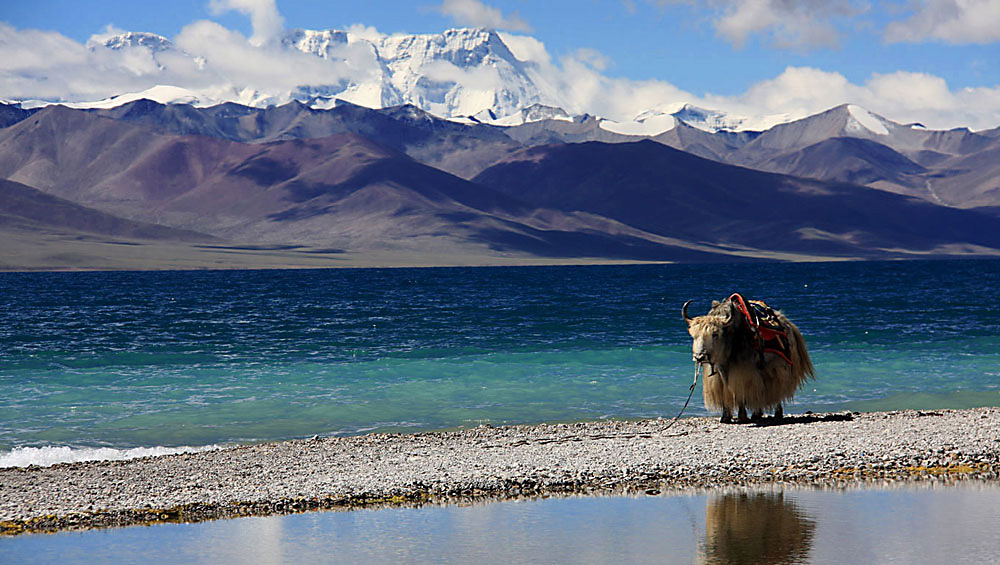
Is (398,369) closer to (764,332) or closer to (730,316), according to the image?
(764,332)

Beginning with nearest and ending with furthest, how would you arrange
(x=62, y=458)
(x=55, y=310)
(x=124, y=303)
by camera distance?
(x=62, y=458), (x=55, y=310), (x=124, y=303)

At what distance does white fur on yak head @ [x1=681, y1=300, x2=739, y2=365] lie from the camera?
14422 millimetres

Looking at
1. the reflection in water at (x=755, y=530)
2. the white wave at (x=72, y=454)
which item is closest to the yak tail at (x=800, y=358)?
the reflection in water at (x=755, y=530)

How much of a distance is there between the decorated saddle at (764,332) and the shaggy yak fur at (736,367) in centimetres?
6

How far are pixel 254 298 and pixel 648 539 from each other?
70684mm

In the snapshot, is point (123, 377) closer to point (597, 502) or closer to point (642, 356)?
point (642, 356)

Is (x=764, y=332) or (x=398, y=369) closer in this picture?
(x=764, y=332)

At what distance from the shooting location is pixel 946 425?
1430cm

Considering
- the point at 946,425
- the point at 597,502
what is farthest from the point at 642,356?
the point at 597,502

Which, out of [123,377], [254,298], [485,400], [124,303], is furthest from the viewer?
[254,298]

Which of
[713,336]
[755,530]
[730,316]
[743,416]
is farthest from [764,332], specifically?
[755,530]

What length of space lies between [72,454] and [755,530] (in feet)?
33.7

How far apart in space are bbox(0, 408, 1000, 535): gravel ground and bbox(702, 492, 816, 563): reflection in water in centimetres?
95

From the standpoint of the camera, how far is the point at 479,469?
1183 cm
